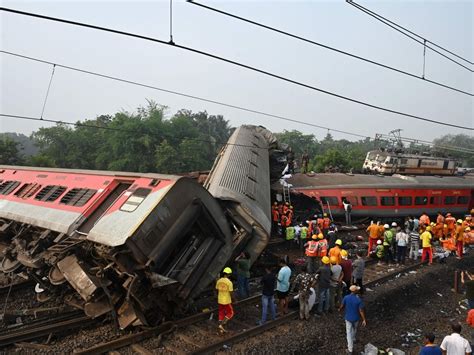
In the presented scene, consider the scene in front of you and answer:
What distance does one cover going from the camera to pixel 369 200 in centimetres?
2008

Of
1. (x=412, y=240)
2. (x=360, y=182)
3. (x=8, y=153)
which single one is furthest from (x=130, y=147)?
(x=412, y=240)

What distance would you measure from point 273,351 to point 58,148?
4530 cm

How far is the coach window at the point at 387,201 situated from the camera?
20312mm

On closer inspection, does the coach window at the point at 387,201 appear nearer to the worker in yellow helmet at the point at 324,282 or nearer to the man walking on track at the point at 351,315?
the worker in yellow helmet at the point at 324,282

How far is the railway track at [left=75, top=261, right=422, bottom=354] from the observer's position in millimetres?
6797

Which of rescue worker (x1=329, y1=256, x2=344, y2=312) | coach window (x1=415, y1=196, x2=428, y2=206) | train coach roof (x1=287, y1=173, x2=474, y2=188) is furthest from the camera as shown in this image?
coach window (x1=415, y1=196, x2=428, y2=206)

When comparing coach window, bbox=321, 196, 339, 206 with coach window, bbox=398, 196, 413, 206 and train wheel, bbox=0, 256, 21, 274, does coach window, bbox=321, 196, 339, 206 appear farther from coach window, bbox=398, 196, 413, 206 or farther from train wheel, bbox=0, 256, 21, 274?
train wheel, bbox=0, 256, 21, 274

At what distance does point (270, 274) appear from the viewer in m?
8.18

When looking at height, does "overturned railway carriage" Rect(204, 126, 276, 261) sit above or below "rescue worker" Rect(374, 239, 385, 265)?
above

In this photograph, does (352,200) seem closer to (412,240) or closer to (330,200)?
(330,200)

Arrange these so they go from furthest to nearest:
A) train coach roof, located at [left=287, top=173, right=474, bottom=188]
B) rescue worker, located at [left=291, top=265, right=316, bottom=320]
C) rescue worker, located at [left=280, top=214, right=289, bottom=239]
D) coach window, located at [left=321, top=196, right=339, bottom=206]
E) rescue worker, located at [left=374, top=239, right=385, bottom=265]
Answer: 1. train coach roof, located at [left=287, top=173, right=474, bottom=188]
2. coach window, located at [left=321, top=196, right=339, bottom=206]
3. rescue worker, located at [left=280, top=214, right=289, bottom=239]
4. rescue worker, located at [left=374, top=239, right=385, bottom=265]
5. rescue worker, located at [left=291, top=265, right=316, bottom=320]

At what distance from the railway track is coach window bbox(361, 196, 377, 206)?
12.6 metres

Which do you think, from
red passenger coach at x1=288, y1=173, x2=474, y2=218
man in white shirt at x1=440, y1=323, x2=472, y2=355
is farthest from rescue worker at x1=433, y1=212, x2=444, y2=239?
man in white shirt at x1=440, y1=323, x2=472, y2=355

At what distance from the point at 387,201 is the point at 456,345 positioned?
51.0 feet
